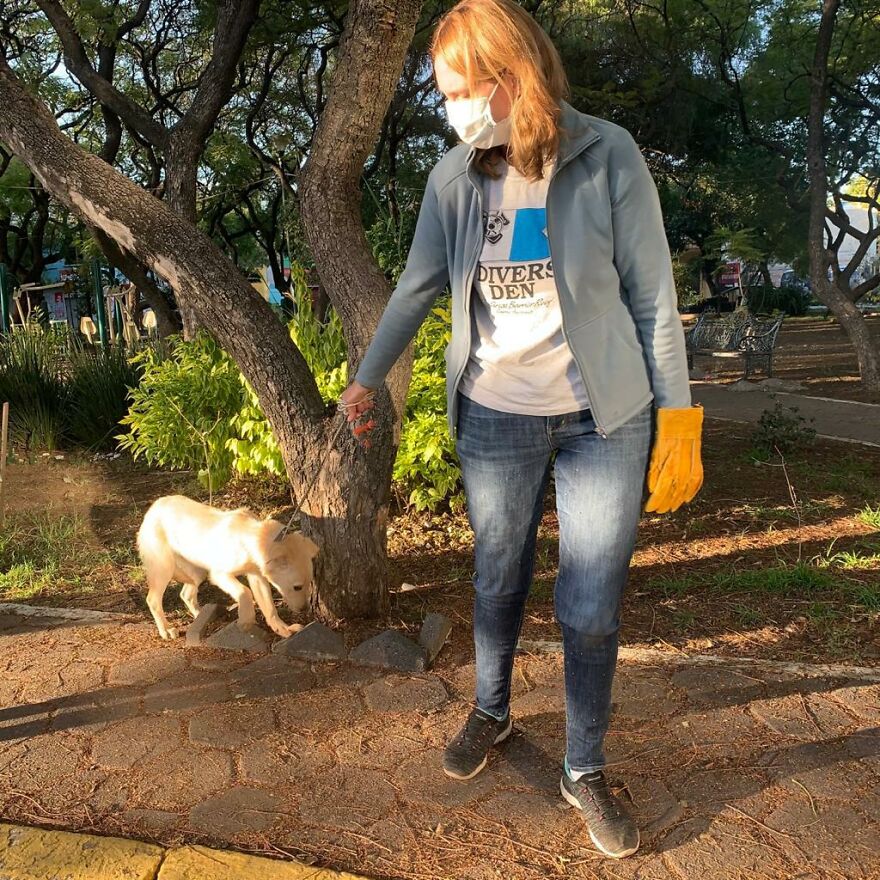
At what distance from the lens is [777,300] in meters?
28.7

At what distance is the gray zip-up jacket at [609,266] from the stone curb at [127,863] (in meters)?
1.39

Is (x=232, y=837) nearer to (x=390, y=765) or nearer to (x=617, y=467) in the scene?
(x=390, y=765)

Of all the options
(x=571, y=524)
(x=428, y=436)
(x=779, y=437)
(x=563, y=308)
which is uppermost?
(x=563, y=308)

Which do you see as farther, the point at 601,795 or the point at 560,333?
the point at 601,795

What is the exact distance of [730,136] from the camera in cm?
1806

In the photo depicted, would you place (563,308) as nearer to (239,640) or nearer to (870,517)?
(239,640)

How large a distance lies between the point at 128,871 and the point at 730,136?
18.8 metres

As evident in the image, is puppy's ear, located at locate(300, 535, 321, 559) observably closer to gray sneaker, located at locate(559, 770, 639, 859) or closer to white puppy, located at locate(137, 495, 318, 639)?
white puppy, located at locate(137, 495, 318, 639)

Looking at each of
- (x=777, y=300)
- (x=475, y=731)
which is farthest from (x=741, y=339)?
(x=777, y=300)

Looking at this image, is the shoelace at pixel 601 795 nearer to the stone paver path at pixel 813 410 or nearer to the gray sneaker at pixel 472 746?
the gray sneaker at pixel 472 746

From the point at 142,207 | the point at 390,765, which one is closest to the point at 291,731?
the point at 390,765

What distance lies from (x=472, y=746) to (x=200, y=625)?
148cm

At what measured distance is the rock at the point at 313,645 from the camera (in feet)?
11.2

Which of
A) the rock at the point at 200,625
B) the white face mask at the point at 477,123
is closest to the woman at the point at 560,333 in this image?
the white face mask at the point at 477,123
